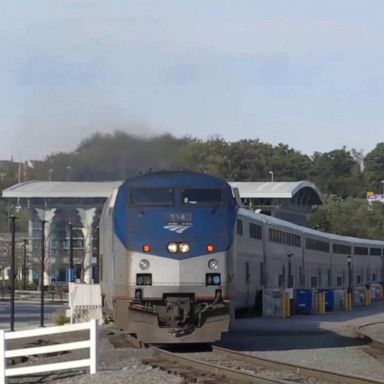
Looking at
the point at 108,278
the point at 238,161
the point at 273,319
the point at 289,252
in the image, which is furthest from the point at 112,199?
the point at 238,161

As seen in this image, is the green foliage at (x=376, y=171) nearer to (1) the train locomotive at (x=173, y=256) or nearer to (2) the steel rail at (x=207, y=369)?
(1) the train locomotive at (x=173, y=256)

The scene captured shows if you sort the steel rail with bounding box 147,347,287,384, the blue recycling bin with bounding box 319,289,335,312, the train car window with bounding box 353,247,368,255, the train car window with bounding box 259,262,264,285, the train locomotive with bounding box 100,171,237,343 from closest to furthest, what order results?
the steel rail with bounding box 147,347,287,384 → the train locomotive with bounding box 100,171,237,343 → the train car window with bounding box 259,262,264,285 → the blue recycling bin with bounding box 319,289,335,312 → the train car window with bounding box 353,247,368,255

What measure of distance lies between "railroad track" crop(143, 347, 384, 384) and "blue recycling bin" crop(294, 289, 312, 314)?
23391 mm

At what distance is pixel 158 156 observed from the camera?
95.9ft

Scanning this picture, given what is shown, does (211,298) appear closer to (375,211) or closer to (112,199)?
(112,199)

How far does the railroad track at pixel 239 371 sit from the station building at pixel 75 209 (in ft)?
35.0

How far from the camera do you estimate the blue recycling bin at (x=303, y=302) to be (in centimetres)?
4419

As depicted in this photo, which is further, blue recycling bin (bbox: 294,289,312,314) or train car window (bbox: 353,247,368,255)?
train car window (bbox: 353,247,368,255)

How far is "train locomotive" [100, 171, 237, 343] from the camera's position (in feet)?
70.1

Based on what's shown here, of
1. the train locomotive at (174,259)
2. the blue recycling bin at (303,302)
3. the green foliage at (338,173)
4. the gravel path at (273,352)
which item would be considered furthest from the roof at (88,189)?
the green foliage at (338,173)

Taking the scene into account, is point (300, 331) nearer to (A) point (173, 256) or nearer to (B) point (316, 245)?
(A) point (173, 256)

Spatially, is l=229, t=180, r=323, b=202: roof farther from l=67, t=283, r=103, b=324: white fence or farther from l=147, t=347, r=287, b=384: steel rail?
l=147, t=347, r=287, b=384: steel rail

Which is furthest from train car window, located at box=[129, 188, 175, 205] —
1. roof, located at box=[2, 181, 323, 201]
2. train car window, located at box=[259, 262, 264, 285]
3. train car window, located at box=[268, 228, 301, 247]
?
train car window, located at box=[268, 228, 301, 247]

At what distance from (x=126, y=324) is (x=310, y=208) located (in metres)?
87.2
